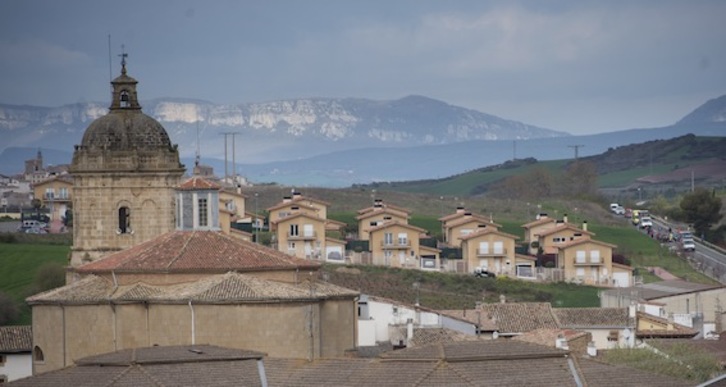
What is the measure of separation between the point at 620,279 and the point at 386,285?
14.1 meters

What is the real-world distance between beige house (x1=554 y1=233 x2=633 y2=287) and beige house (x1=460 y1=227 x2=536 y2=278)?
1630 mm

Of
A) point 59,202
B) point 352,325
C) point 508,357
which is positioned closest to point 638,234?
point 59,202

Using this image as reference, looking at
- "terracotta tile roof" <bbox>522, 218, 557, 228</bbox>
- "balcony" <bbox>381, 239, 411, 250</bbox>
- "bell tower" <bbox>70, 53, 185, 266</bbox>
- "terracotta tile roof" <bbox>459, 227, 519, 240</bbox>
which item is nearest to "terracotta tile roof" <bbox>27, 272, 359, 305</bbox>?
"bell tower" <bbox>70, 53, 185, 266</bbox>

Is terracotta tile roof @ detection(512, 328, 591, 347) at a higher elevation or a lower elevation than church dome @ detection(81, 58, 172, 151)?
lower

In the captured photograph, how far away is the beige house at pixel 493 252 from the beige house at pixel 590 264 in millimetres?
1630

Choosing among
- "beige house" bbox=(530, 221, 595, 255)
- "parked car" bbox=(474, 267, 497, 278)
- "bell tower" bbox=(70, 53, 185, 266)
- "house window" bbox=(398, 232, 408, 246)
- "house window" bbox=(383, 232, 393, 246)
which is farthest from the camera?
"beige house" bbox=(530, 221, 595, 255)

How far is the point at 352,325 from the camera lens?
5866 centimetres

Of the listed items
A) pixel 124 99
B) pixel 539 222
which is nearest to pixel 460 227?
pixel 539 222

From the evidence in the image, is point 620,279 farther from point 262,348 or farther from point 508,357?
point 508,357

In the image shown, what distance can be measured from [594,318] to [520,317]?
243 cm

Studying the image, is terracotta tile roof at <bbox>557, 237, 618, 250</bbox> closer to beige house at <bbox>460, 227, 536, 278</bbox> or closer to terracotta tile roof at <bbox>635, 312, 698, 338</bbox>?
beige house at <bbox>460, 227, 536, 278</bbox>

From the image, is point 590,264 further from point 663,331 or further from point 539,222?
point 663,331

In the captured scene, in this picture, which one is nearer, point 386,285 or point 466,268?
point 386,285

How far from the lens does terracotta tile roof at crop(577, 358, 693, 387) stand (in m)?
43.0
